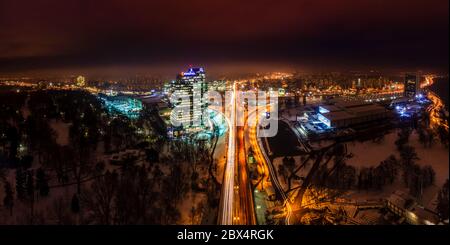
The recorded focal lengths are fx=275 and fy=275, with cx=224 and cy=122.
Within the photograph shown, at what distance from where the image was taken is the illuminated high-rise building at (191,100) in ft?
26.2

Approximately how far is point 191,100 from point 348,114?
5.07 m

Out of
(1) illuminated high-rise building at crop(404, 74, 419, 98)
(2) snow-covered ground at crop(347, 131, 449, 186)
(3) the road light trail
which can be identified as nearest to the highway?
(3) the road light trail

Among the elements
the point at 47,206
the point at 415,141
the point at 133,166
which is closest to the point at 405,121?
the point at 415,141

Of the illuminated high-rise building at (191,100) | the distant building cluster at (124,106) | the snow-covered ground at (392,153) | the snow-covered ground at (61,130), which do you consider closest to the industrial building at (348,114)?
the snow-covered ground at (392,153)

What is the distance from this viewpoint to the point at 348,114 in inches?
349

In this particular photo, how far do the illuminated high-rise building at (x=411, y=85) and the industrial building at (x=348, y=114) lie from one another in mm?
5623

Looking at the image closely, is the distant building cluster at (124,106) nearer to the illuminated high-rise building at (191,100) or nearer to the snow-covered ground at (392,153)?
the illuminated high-rise building at (191,100)

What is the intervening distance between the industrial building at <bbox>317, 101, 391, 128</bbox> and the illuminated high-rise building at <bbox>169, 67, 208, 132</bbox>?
3.89 metres

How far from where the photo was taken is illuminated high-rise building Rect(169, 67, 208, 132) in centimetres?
800

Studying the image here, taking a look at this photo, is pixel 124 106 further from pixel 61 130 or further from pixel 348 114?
pixel 348 114

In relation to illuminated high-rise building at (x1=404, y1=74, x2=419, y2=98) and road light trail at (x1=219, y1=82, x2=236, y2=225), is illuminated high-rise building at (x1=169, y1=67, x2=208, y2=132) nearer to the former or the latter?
road light trail at (x1=219, y1=82, x2=236, y2=225)

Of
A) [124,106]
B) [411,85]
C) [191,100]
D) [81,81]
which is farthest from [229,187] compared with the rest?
[81,81]
